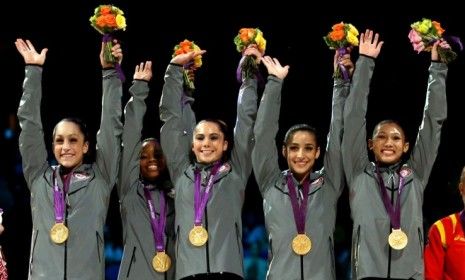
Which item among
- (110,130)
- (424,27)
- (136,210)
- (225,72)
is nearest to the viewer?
(110,130)

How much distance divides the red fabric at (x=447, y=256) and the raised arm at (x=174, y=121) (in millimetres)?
1432

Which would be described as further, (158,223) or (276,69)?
(158,223)

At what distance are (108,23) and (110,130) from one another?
1.92 feet

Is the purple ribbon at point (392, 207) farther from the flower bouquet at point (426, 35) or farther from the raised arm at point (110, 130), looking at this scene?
the raised arm at point (110, 130)

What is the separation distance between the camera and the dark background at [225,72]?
25.2ft

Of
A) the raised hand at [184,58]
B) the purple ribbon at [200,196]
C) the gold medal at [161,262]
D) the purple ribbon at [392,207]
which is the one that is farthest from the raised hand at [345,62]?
the gold medal at [161,262]

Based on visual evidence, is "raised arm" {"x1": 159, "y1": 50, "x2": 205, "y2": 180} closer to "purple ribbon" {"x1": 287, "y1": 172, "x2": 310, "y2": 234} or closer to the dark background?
"purple ribbon" {"x1": 287, "y1": 172, "x2": 310, "y2": 234}

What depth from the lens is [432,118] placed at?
532cm

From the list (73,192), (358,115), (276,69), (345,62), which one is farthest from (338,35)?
(73,192)

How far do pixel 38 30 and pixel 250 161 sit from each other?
3.03 metres

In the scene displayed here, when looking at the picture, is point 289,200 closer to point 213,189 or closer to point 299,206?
point 299,206

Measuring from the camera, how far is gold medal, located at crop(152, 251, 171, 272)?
550 centimetres

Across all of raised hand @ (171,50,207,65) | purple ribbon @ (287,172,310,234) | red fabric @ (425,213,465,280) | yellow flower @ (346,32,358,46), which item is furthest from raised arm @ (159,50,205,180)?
red fabric @ (425,213,465,280)

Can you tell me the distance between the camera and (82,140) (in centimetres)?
545
